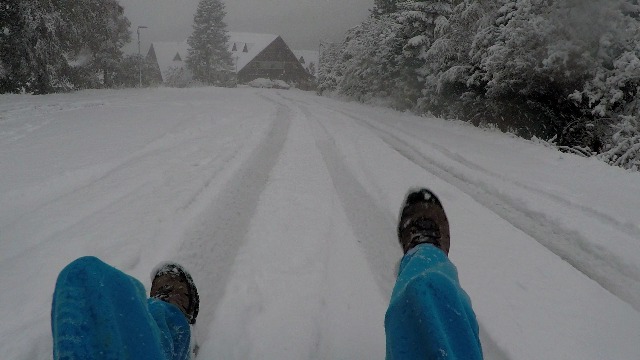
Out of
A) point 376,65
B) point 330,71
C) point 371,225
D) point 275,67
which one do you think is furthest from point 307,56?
point 371,225

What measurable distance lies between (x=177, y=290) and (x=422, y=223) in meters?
1.37

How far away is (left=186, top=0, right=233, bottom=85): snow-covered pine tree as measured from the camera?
1553 inches

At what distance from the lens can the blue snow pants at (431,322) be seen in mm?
1190

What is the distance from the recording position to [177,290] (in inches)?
70.2

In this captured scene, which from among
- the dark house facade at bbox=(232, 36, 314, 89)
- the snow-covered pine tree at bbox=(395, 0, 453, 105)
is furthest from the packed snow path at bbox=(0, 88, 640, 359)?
the dark house facade at bbox=(232, 36, 314, 89)

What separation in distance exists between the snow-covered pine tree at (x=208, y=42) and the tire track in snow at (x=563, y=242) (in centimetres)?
3967

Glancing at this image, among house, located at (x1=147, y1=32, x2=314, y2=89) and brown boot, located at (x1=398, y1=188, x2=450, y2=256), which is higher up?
house, located at (x1=147, y1=32, x2=314, y2=89)

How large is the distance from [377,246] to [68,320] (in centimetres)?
205

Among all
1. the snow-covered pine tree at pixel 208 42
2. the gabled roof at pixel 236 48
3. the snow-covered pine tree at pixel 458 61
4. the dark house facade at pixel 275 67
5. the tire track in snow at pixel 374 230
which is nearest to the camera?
the tire track in snow at pixel 374 230

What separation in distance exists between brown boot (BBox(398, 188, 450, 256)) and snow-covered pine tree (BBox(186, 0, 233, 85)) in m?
40.9

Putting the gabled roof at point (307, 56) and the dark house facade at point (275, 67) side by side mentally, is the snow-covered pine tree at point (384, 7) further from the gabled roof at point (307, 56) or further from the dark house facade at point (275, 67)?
the gabled roof at point (307, 56)

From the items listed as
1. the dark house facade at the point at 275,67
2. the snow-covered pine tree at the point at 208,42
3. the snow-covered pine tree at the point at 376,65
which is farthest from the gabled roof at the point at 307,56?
the snow-covered pine tree at the point at 376,65

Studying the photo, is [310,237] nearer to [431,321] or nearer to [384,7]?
[431,321]

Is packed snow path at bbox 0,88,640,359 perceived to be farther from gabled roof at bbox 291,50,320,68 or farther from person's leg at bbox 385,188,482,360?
gabled roof at bbox 291,50,320,68
